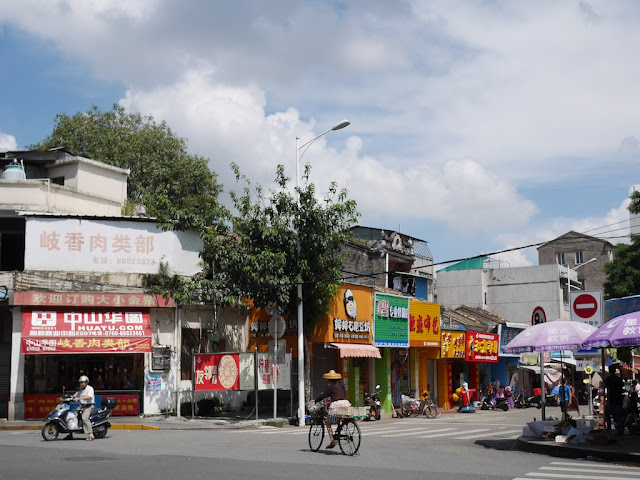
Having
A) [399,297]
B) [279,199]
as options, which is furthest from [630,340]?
[399,297]

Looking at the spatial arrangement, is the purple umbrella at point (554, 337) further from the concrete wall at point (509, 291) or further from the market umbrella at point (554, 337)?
the concrete wall at point (509, 291)

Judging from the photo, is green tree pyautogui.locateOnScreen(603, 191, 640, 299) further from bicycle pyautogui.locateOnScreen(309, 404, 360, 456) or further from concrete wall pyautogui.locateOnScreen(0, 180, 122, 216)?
bicycle pyautogui.locateOnScreen(309, 404, 360, 456)

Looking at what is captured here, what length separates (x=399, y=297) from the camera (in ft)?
107

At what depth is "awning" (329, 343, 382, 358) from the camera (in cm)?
2781

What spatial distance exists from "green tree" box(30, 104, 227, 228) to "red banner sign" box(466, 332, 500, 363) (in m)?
16.5

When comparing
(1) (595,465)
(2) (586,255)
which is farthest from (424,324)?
(2) (586,255)

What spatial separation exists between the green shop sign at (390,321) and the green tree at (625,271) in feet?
72.8

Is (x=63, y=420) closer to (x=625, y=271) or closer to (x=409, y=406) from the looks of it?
(x=409, y=406)

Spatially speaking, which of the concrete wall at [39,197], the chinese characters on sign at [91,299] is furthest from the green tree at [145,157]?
the chinese characters on sign at [91,299]

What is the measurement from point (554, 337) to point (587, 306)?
1.62m

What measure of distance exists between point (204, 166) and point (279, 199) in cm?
1989

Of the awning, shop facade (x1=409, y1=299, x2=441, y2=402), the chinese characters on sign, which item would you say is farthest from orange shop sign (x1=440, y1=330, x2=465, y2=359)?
the chinese characters on sign

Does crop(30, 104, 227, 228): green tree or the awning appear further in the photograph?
crop(30, 104, 227, 228): green tree

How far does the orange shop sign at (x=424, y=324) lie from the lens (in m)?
33.8
